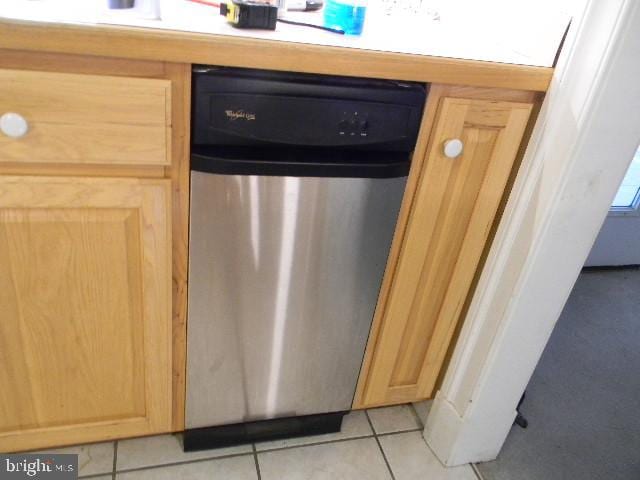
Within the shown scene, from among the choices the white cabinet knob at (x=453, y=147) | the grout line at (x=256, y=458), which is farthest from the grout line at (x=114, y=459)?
the white cabinet knob at (x=453, y=147)

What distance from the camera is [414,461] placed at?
1.27 meters

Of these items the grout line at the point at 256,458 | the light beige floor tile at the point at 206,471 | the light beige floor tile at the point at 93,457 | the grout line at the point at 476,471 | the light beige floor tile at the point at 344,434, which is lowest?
the light beige floor tile at the point at 344,434

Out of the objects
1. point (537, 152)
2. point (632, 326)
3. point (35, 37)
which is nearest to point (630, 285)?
point (632, 326)

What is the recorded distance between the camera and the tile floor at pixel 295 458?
1.16m

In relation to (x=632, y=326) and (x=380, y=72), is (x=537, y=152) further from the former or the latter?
(x=632, y=326)

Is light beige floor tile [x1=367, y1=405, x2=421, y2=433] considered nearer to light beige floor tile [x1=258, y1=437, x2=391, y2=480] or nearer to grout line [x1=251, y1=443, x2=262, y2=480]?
light beige floor tile [x1=258, y1=437, x2=391, y2=480]

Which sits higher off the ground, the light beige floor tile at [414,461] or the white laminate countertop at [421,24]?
the white laminate countertop at [421,24]

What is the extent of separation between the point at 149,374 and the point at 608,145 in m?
0.96

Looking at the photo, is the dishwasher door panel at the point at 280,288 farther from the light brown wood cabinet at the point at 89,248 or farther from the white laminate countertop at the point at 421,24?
the white laminate countertop at the point at 421,24

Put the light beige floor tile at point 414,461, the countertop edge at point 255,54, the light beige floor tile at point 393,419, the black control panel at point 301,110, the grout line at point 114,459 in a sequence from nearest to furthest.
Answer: the countertop edge at point 255,54 < the black control panel at point 301,110 < the grout line at point 114,459 < the light beige floor tile at point 414,461 < the light beige floor tile at point 393,419

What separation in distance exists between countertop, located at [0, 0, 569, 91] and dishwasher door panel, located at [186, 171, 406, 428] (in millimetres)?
196

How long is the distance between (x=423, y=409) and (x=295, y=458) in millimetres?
368

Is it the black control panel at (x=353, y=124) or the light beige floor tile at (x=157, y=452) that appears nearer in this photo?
the black control panel at (x=353, y=124)

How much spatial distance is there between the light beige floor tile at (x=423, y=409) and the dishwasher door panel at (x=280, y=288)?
10.2 inches
